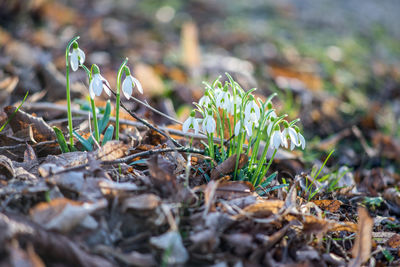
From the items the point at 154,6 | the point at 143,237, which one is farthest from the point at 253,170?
the point at 154,6

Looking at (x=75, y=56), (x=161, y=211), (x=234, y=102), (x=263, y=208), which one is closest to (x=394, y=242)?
(x=263, y=208)

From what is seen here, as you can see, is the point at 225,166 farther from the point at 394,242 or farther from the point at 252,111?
the point at 394,242

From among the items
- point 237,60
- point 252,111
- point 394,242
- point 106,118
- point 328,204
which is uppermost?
point 237,60

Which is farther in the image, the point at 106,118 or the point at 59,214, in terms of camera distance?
the point at 106,118

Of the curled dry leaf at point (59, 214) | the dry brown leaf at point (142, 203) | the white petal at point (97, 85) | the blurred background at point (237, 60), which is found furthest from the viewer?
the blurred background at point (237, 60)

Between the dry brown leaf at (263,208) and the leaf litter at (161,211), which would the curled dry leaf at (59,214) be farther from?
the dry brown leaf at (263,208)

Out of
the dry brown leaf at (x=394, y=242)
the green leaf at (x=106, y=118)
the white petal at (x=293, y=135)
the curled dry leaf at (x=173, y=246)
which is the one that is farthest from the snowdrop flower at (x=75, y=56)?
the dry brown leaf at (x=394, y=242)

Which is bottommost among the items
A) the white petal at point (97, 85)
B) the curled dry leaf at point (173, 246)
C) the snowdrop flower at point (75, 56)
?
the curled dry leaf at point (173, 246)

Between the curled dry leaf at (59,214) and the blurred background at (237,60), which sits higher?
the blurred background at (237,60)
